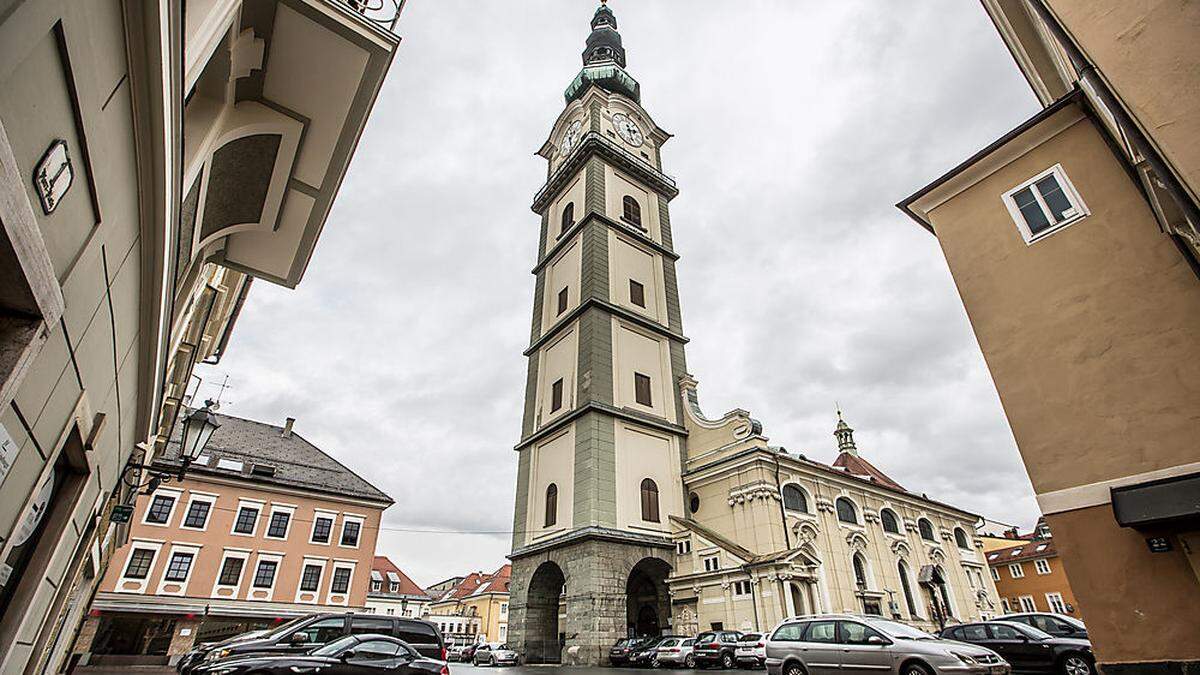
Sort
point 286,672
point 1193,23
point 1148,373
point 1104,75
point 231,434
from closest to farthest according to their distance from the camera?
1. point 1193,23
2. point 1104,75
3. point 286,672
4. point 1148,373
5. point 231,434

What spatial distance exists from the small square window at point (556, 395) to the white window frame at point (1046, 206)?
21517mm

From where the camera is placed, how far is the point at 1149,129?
252 inches

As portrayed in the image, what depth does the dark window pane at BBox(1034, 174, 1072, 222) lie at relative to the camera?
1147 cm

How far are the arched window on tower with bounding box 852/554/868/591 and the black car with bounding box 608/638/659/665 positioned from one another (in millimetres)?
11777

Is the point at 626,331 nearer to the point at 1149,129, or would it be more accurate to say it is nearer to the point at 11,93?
the point at 1149,129

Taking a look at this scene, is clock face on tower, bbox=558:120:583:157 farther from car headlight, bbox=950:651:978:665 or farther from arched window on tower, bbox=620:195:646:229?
car headlight, bbox=950:651:978:665

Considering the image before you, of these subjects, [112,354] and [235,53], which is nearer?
[112,354]

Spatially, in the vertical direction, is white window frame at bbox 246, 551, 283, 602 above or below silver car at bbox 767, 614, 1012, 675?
above

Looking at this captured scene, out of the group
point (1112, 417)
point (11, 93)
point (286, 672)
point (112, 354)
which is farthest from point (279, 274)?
point (1112, 417)

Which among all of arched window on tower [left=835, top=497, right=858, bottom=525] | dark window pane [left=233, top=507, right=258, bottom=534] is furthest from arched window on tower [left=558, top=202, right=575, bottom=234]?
dark window pane [left=233, top=507, right=258, bottom=534]

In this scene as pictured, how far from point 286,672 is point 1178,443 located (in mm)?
14945

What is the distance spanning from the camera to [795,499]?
85.7 ft

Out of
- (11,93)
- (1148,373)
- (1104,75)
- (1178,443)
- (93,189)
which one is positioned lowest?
(11,93)

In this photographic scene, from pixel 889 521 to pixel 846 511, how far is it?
4.53 metres
